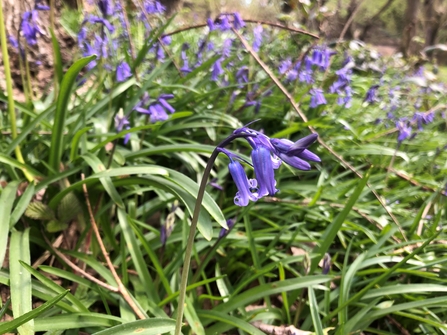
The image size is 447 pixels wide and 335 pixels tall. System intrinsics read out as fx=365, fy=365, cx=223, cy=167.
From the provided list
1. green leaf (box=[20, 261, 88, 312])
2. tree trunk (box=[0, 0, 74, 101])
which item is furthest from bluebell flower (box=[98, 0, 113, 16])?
green leaf (box=[20, 261, 88, 312])

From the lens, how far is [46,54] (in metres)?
3.99

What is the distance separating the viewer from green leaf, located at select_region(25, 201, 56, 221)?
206 centimetres

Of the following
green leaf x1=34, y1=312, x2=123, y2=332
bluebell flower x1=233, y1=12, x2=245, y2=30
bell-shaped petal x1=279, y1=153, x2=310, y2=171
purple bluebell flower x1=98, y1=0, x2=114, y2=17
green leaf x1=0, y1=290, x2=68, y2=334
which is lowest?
green leaf x1=34, y1=312, x2=123, y2=332

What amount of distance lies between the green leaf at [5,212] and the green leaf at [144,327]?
0.61 metres

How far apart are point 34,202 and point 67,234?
14.3 inches

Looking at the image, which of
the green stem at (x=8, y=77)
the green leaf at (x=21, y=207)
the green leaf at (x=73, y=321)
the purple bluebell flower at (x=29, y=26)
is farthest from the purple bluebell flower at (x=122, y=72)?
the green leaf at (x=73, y=321)

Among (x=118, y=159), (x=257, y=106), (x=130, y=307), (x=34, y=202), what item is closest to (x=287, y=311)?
(x=130, y=307)

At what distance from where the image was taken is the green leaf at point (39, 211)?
206 centimetres

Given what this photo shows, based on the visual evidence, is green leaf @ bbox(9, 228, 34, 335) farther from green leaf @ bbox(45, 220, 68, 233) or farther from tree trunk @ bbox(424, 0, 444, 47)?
tree trunk @ bbox(424, 0, 444, 47)

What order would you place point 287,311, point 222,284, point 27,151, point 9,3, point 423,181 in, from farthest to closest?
point 423,181, point 9,3, point 27,151, point 222,284, point 287,311

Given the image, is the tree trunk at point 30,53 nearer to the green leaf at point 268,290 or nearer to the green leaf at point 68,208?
the green leaf at point 68,208

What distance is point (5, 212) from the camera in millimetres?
1828

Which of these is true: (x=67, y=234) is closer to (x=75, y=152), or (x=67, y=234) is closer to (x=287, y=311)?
(x=75, y=152)

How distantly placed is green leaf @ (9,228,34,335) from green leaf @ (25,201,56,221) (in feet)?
0.69
